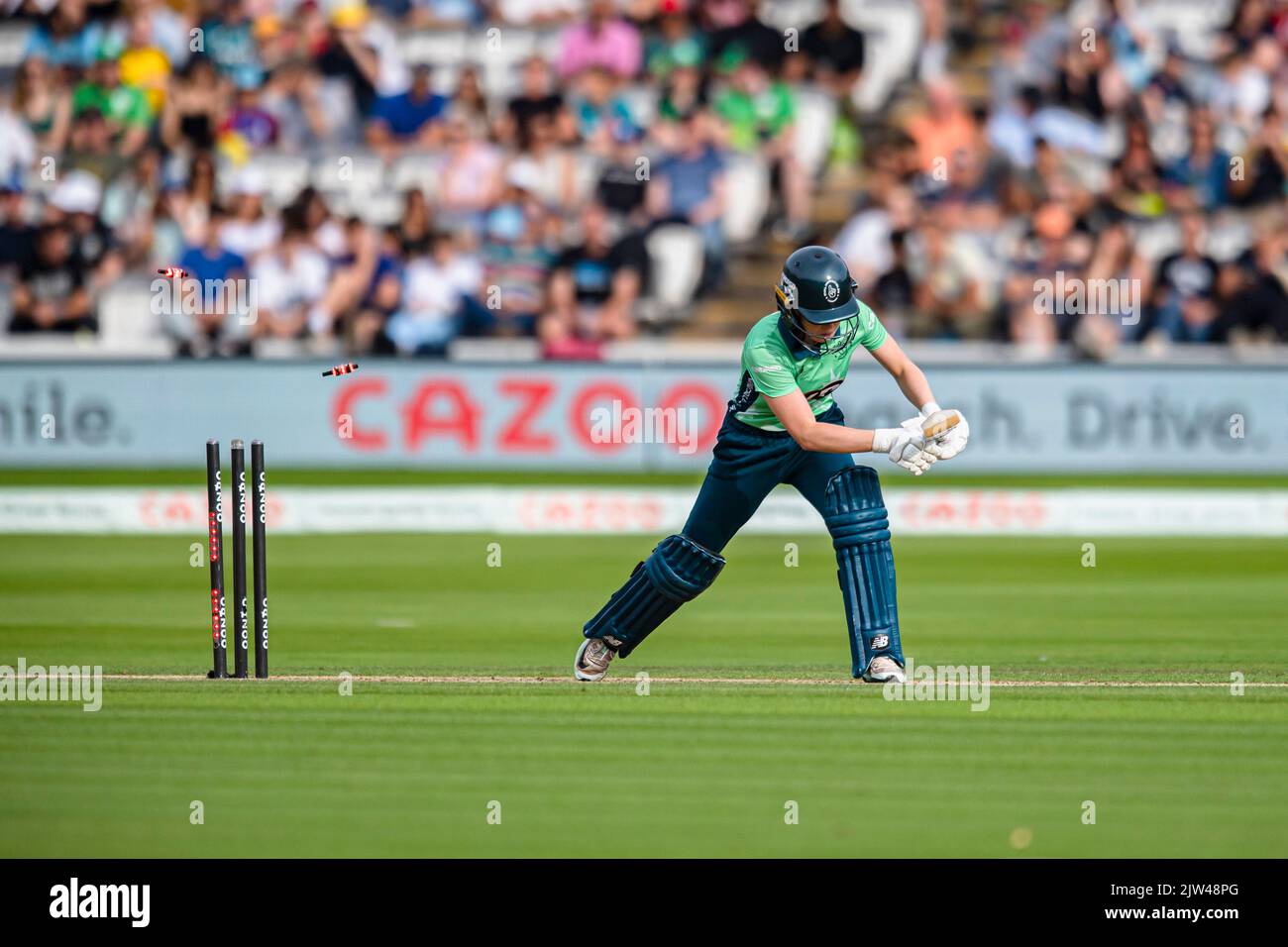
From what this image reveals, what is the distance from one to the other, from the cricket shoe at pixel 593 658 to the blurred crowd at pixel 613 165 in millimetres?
9883

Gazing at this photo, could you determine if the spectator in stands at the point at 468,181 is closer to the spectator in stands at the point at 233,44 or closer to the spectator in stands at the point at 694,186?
the spectator in stands at the point at 694,186

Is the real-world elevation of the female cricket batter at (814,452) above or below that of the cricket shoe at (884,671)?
above

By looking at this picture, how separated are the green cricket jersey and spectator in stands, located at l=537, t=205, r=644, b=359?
35.8 ft

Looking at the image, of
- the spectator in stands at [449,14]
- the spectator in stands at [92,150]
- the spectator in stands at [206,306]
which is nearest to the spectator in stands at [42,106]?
the spectator in stands at [92,150]

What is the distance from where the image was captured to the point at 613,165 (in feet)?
71.1

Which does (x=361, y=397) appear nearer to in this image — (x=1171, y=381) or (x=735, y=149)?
(x=735, y=149)

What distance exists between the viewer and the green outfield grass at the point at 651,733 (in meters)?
7.29

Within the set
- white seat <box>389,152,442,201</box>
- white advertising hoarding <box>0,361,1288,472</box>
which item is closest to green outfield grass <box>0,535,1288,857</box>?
white advertising hoarding <box>0,361,1288,472</box>

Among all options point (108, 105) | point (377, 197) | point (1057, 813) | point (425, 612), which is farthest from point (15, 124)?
point (1057, 813)

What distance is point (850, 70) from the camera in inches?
883

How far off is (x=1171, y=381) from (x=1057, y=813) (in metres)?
12.5

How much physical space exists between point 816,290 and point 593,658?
2.21m

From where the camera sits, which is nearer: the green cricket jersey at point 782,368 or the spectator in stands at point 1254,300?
the green cricket jersey at point 782,368
